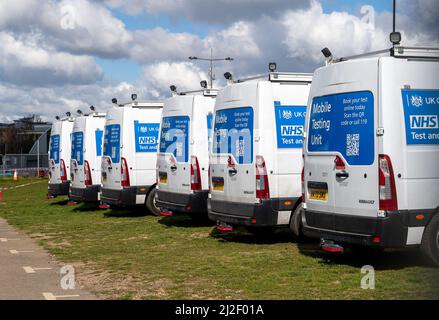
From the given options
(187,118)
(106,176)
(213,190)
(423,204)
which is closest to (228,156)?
(213,190)

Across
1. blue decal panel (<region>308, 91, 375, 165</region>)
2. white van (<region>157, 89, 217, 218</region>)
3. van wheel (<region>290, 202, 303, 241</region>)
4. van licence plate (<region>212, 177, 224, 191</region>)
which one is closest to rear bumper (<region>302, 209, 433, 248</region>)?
blue decal panel (<region>308, 91, 375, 165</region>)

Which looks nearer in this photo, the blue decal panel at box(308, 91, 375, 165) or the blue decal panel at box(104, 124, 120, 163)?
the blue decal panel at box(308, 91, 375, 165)

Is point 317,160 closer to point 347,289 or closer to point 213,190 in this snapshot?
point 347,289

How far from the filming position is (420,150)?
8.72 m

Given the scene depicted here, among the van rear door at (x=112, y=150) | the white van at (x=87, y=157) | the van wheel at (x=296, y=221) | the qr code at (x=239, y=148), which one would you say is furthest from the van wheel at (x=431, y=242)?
the white van at (x=87, y=157)

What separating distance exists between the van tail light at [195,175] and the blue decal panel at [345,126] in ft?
14.3

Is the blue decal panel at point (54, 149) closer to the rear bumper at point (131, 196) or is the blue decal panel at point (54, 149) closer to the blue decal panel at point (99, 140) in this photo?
the blue decal panel at point (99, 140)

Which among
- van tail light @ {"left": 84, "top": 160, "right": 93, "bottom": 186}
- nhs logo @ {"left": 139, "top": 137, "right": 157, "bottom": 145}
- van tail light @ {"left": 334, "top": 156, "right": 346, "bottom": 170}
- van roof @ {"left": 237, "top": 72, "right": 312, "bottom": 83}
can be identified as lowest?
van tail light @ {"left": 84, "top": 160, "right": 93, "bottom": 186}

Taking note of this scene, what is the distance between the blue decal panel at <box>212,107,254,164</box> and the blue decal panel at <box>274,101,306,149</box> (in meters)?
0.44

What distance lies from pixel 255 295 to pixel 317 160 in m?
2.69

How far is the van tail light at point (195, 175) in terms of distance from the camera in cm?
1395

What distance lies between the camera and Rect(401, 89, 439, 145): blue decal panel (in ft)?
28.5

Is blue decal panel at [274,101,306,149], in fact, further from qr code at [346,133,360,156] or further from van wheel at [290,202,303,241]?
qr code at [346,133,360,156]

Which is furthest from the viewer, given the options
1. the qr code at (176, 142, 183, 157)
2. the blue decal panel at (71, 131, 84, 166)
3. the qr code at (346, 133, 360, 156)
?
the blue decal panel at (71, 131, 84, 166)
